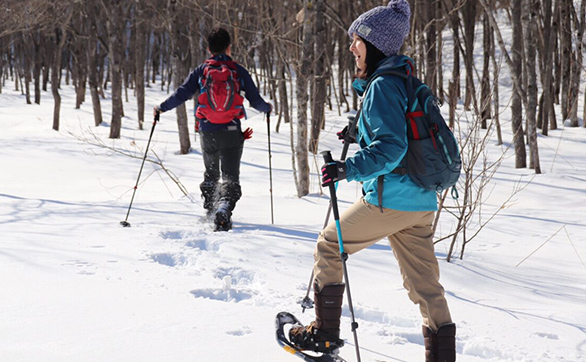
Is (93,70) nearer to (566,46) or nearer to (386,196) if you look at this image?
(566,46)

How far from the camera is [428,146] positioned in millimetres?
2395

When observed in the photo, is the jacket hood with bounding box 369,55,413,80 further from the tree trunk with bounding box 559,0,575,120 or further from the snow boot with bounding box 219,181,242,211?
the tree trunk with bounding box 559,0,575,120

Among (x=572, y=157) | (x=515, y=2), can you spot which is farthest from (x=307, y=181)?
(x=572, y=157)

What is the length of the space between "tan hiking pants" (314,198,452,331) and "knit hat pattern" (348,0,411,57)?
75cm

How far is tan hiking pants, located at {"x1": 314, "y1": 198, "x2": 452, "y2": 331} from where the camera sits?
2537 millimetres

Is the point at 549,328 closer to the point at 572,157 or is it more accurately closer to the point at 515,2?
the point at 515,2

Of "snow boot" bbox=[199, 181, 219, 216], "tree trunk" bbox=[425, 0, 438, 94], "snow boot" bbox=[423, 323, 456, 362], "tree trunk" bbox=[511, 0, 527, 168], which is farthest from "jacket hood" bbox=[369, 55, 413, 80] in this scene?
"tree trunk" bbox=[511, 0, 527, 168]

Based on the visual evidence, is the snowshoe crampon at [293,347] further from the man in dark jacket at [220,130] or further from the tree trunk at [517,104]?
the tree trunk at [517,104]

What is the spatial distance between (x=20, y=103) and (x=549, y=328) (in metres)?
35.3

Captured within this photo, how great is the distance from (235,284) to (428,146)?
214 cm

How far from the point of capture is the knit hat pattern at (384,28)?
2.54m

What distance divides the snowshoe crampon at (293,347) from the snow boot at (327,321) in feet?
0.10

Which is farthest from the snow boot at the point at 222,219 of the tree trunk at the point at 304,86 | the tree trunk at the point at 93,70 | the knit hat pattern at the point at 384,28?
the tree trunk at the point at 93,70

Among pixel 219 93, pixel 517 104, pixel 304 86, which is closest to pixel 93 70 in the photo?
pixel 517 104
